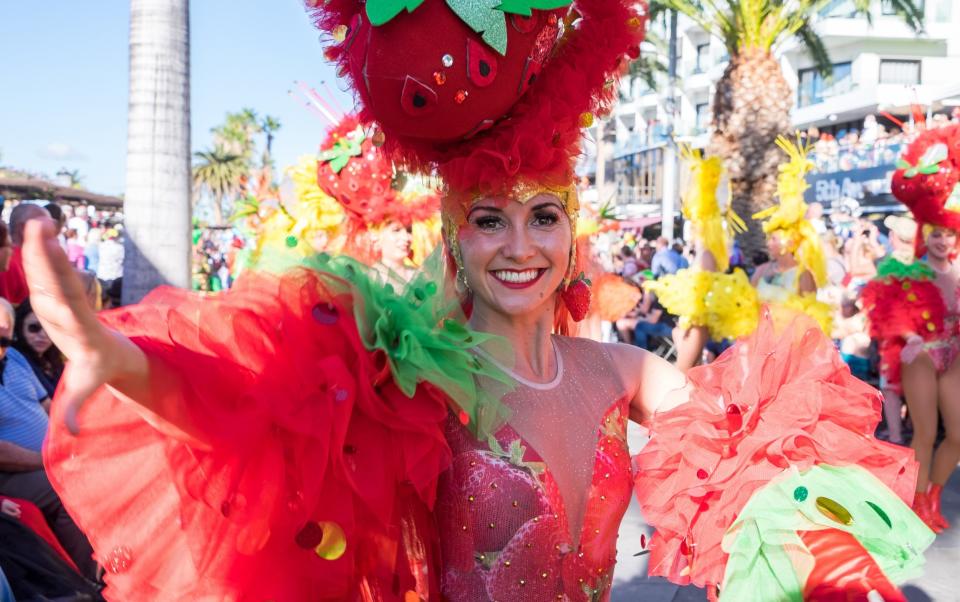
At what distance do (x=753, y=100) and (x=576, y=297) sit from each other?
13.7m

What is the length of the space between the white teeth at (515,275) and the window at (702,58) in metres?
42.5

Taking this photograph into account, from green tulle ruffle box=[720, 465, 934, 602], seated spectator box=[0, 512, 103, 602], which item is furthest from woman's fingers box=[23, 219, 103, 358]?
seated spectator box=[0, 512, 103, 602]

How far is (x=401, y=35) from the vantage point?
161 cm

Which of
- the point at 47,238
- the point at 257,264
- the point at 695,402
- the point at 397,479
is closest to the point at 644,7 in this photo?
the point at 695,402

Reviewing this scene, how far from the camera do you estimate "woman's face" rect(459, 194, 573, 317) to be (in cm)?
188

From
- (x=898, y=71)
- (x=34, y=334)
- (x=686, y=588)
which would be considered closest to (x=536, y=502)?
(x=686, y=588)

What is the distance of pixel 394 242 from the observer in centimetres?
565

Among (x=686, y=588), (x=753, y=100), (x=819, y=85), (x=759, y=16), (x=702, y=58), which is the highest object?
(x=702, y=58)

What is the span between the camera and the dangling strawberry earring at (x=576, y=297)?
2113mm

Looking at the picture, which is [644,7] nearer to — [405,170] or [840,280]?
[405,170]

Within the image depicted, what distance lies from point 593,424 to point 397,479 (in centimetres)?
54

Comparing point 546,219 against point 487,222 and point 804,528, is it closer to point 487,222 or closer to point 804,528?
point 487,222

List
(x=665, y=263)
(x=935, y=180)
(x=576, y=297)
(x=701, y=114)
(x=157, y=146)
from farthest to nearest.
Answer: (x=701, y=114) < (x=665, y=263) < (x=157, y=146) < (x=935, y=180) < (x=576, y=297)

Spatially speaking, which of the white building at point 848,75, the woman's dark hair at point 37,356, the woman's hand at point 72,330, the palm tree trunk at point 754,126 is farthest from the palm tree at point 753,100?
the woman's hand at point 72,330
